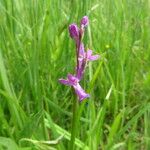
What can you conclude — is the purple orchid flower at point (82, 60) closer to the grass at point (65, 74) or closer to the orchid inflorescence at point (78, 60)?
the orchid inflorescence at point (78, 60)

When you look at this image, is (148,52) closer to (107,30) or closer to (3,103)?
(107,30)

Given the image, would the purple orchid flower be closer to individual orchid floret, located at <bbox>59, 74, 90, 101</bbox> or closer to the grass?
individual orchid floret, located at <bbox>59, 74, 90, 101</bbox>

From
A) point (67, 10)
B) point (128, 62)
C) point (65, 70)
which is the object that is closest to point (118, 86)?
point (128, 62)

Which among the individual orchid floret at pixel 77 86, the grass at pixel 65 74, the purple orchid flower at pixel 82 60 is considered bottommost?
the grass at pixel 65 74

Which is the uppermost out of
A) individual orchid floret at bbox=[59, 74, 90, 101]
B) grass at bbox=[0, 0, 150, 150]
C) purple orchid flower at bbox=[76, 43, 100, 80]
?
purple orchid flower at bbox=[76, 43, 100, 80]

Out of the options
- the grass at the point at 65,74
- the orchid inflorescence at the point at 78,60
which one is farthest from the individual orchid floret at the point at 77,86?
the grass at the point at 65,74

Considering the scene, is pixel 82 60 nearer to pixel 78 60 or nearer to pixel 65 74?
pixel 78 60

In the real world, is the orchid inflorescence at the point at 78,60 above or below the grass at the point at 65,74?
above

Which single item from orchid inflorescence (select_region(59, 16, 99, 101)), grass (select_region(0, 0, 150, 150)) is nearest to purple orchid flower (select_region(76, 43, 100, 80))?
orchid inflorescence (select_region(59, 16, 99, 101))

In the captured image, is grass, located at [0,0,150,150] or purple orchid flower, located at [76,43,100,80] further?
grass, located at [0,0,150,150]
